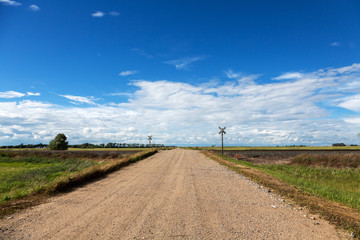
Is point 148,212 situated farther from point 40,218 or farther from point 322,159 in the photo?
point 322,159

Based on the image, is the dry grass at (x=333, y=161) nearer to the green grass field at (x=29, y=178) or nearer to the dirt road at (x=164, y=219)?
the dirt road at (x=164, y=219)

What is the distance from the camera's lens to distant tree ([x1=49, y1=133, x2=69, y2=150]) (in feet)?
325

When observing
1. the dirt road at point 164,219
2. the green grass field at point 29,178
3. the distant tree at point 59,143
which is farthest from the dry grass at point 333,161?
the distant tree at point 59,143

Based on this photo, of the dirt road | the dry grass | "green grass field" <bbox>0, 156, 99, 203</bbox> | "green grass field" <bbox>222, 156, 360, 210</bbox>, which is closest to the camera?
the dirt road

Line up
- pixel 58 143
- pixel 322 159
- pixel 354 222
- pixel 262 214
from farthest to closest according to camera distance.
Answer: pixel 58 143 → pixel 322 159 → pixel 262 214 → pixel 354 222

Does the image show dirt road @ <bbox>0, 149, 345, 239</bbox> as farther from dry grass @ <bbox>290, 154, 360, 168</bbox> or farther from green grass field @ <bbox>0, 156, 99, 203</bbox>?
dry grass @ <bbox>290, 154, 360, 168</bbox>

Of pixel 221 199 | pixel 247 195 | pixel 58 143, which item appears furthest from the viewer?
pixel 58 143

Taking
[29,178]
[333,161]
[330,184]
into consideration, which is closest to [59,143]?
[29,178]

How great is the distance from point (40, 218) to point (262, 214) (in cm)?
615

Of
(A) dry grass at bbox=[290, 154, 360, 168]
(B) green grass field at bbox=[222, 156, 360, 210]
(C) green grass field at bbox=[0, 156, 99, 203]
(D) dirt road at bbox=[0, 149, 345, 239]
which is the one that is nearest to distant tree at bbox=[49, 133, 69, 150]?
(C) green grass field at bbox=[0, 156, 99, 203]

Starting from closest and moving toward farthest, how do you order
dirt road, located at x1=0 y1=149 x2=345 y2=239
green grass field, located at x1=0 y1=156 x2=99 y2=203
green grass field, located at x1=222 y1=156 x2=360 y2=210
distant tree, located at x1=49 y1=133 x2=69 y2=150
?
dirt road, located at x1=0 y1=149 x2=345 y2=239, green grass field, located at x1=0 y1=156 x2=99 y2=203, green grass field, located at x1=222 y1=156 x2=360 y2=210, distant tree, located at x1=49 y1=133 x2=69 y2=150

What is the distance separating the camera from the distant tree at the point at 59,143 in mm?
98938

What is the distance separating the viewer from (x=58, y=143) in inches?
3907

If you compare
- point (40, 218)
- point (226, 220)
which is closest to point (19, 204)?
point (40, 218)
